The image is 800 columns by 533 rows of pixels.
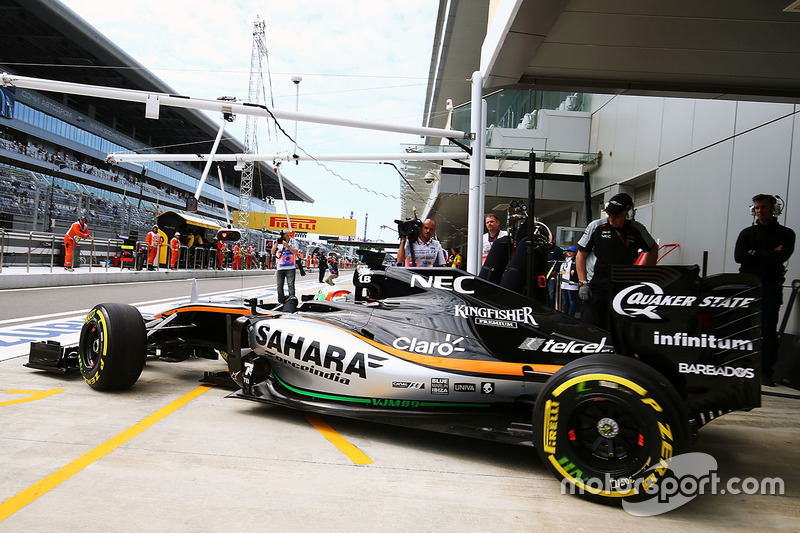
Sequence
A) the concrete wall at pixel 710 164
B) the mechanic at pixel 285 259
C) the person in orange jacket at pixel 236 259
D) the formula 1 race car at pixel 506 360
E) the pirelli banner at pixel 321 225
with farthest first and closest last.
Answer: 1. the pirelli banner at pixel 321 225
2. the person in orange jacket at pixel 236 259
3. the mechanic at pixel 285 259
4. the concrete wall at pixel 710 164
5. the formula 1 race car at pixel 506 360

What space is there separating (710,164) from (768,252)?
4.22 m

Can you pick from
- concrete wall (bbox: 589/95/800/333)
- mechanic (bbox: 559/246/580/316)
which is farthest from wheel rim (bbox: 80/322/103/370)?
concrete wall (bbox: 589/95/800/333)

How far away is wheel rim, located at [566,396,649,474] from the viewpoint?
8.69 ft

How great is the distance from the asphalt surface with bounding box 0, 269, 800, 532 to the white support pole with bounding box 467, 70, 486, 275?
19.2ft

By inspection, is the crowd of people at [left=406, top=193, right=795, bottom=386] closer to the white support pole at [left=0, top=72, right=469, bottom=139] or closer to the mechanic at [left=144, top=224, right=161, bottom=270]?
the white support pole at [left=0, top=72, right=469, bottom=139]

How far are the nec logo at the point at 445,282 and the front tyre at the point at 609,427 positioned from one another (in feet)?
3.53

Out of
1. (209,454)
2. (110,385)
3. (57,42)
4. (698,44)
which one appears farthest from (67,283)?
(57,42)

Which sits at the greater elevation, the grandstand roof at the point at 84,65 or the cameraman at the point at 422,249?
the grandstand roof at the point at 84,65

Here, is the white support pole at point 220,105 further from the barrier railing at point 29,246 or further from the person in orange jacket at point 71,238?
the person in orange jacket at point 71,238

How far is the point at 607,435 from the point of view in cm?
272

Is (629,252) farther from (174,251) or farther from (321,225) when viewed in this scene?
(321,225)

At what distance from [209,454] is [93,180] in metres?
47.2

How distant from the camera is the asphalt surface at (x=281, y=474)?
2.38 meters

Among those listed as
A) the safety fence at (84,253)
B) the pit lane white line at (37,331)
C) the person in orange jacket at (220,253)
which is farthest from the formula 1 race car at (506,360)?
the person in orange jacket at (220,253)
